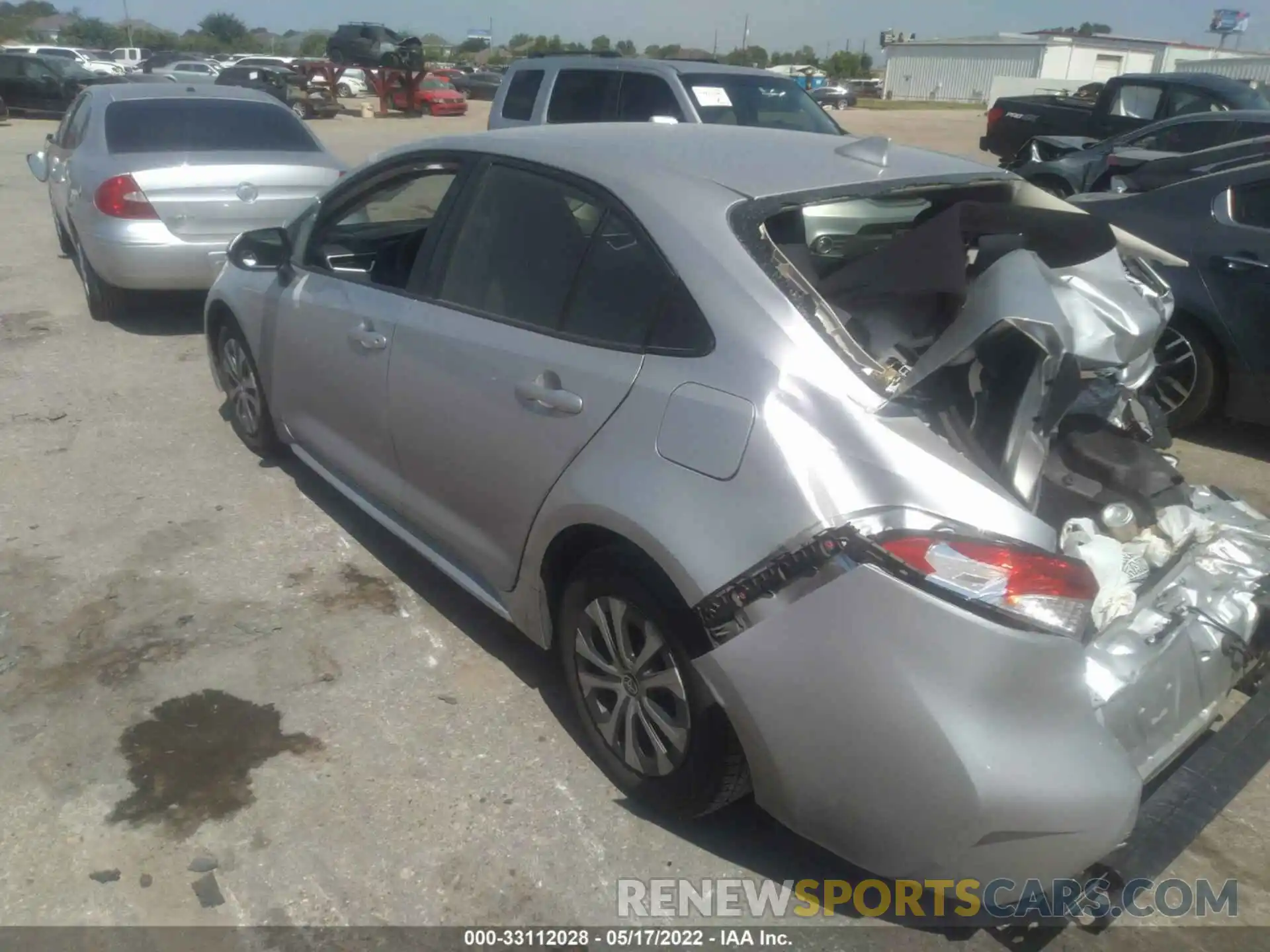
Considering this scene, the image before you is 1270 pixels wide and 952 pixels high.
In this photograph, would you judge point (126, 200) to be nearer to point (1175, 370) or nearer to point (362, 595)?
point (362, 595)

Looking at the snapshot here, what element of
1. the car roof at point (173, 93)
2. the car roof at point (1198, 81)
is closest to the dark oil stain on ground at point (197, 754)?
the car roof at point (173, 93)

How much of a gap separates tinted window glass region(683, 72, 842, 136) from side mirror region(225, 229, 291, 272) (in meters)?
5.32

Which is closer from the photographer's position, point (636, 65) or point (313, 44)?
point (636, 65)

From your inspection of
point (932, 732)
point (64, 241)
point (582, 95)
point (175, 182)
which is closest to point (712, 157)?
point (932, 732)

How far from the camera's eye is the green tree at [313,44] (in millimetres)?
86425

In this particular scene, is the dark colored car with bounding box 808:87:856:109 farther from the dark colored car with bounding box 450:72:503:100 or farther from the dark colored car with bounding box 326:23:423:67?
the dark colored car with bounding box 326:23:423:67

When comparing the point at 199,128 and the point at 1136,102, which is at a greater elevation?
the point at 1136,102

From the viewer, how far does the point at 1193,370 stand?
5.43 metres

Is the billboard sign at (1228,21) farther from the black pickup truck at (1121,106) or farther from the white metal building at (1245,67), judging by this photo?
the black pickup truck at (1121,106)

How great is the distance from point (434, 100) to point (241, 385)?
2913cm

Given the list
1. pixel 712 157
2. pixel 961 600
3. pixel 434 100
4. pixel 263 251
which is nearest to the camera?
pixel 961 600

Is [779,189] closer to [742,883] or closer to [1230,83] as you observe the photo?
[742,883]

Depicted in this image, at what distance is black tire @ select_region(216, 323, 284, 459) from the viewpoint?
487 centimetres

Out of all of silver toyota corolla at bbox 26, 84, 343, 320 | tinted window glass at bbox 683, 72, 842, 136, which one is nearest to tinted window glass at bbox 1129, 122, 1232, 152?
tinted window glass at bbox 683, 72, 842, 136
